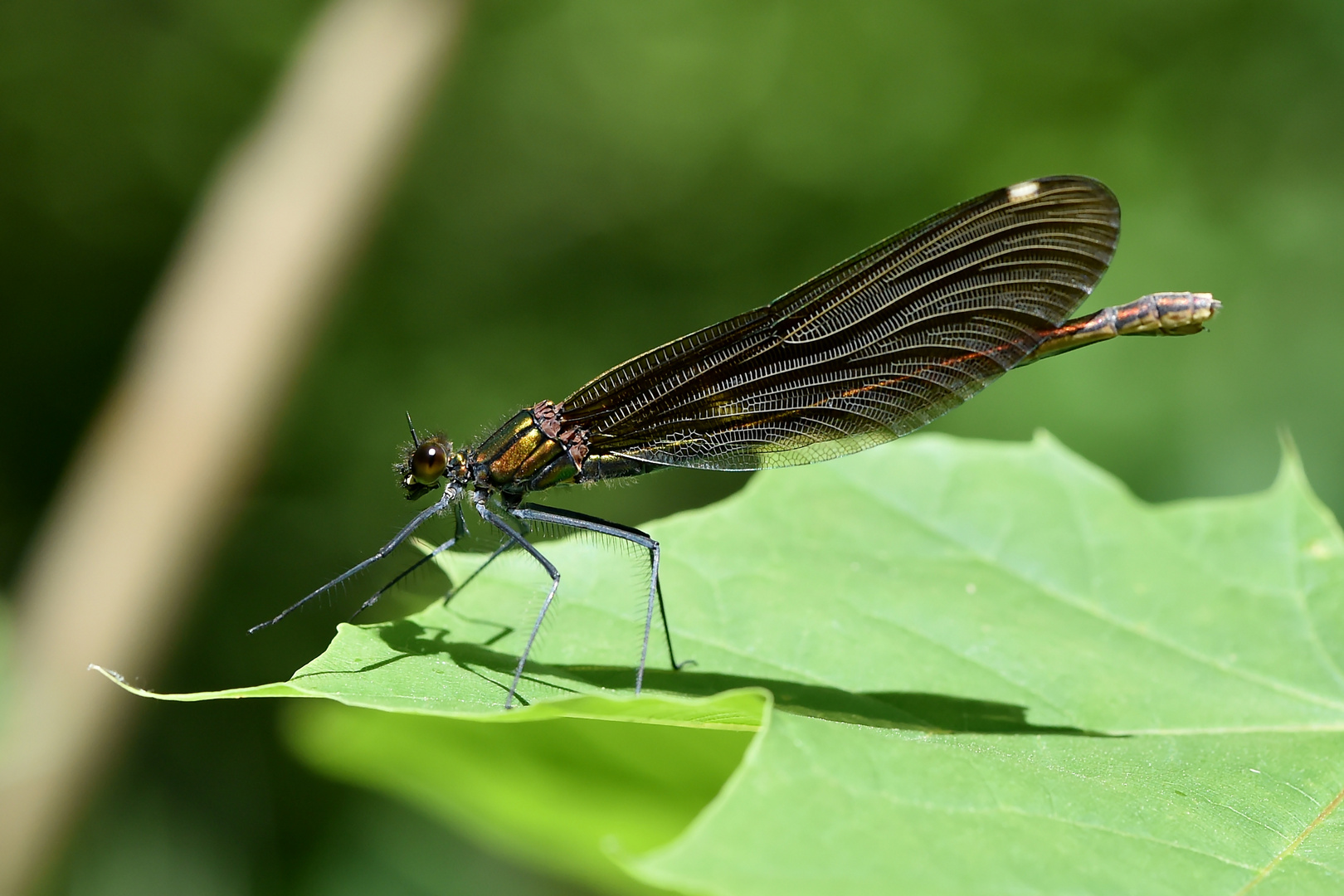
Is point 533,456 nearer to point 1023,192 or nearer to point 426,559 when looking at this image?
point 426,559

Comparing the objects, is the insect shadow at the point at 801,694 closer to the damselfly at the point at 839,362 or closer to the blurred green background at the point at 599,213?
the damselfly at the point at 839,362

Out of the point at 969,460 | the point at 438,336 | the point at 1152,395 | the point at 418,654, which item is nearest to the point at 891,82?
the point at 1152,395

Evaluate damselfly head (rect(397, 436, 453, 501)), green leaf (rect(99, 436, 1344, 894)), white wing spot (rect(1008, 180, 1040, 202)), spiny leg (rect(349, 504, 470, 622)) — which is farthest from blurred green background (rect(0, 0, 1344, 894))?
spiny leg (rect(349, 504, 470, 622))

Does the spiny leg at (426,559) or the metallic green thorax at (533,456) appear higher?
the metallic green thorax at (533,456)

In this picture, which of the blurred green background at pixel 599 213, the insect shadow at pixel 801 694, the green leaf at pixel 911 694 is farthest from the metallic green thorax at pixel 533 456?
the blurred green background at pixel 599 213

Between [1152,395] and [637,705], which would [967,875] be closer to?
[637,705]

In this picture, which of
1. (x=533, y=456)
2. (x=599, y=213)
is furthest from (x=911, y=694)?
(x=599, y=213)
